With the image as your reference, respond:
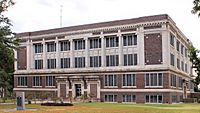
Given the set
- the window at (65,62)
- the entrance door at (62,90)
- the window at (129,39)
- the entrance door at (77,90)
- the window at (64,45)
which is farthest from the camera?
the window at (65,62)

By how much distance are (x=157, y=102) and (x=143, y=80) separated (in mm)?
4299

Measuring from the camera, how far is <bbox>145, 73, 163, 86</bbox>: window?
5822cm

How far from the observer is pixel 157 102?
192 feet

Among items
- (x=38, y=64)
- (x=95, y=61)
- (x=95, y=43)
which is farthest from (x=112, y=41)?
(x=38, y=64)

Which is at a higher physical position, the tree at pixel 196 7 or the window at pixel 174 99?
the tree at pixel 196 7

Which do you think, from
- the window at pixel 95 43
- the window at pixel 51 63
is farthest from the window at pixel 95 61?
the window at pixel 51 63

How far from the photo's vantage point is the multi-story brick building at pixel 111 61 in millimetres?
58875

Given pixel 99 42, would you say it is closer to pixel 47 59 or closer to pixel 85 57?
pixel 85 57

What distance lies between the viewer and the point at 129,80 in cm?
6172

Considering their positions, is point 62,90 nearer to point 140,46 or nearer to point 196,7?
point 140,46

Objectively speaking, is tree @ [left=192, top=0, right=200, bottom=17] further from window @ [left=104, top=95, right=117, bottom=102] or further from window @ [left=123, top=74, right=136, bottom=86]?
window @ [left=104, top=95, right=117, bottom=102]

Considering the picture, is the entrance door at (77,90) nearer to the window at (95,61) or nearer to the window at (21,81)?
the window at (95,61)

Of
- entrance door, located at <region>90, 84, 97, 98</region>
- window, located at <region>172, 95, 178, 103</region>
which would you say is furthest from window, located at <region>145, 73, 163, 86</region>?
entrance door, located at <region>90, 84, 97, 98</region>

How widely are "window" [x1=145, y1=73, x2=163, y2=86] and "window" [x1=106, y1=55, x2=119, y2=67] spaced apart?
267 inches
